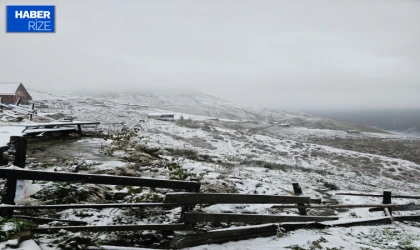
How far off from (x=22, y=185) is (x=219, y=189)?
5706 millimetres

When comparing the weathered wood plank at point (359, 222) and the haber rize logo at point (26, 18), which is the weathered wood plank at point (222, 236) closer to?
the weathered wood plank at point (359, 222)

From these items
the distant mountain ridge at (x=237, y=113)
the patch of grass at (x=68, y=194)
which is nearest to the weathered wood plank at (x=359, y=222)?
the patch of grass at (x=68, y=194)

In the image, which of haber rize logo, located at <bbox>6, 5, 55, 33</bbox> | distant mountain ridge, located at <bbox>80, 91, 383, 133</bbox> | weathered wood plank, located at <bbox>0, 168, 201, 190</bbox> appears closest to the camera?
weathered wood plank, located at <bbox>0, 168, 201, 190</bbox>

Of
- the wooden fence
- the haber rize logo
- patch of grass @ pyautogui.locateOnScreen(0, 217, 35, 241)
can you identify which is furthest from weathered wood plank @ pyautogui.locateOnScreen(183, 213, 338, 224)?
the haber rize logo

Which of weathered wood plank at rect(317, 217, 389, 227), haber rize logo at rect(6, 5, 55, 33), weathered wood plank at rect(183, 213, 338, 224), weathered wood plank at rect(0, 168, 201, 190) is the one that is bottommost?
weathered wood plank at rect(317, 217, 389, 227)

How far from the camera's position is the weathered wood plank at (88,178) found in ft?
15.6

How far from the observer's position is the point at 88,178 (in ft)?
16.3

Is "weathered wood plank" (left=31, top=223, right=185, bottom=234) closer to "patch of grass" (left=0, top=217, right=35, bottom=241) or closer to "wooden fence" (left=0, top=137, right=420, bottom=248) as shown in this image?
"wooden fence" (left=0, top=137, right=420, bottom=248)

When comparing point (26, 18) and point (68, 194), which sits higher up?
point (26, 18)

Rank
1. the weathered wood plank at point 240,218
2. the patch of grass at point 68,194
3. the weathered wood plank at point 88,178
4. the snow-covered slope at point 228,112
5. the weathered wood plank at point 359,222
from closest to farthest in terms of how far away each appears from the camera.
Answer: the weathered wood plank at point 88,178 → the weathered wood plank at point 240,218 → the patch of grass at point 68,194 → the weathered wood plank at point 359,222 → the snow-covered slope at point 228,112

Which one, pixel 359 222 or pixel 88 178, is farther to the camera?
pixel 359 222

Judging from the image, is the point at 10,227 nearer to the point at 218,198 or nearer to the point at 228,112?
the point at 218,198

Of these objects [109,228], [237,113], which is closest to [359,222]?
[109,228]

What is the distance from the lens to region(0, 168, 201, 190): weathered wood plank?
4.74 m
